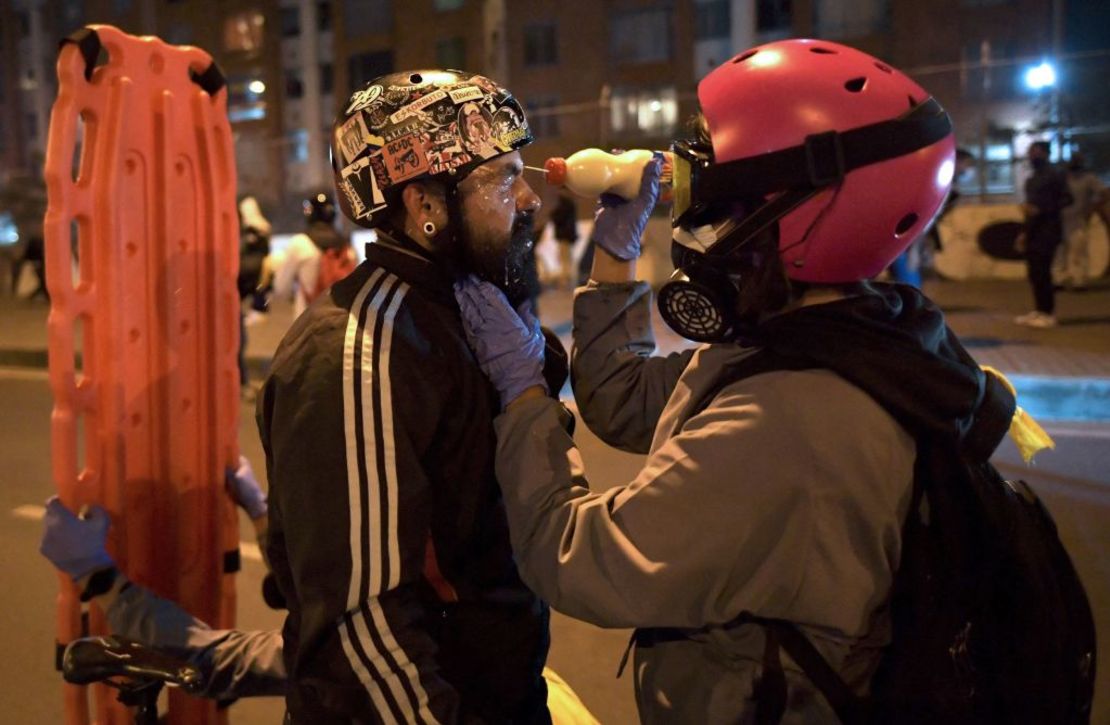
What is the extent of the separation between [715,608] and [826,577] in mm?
169

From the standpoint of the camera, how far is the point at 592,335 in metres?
2.27

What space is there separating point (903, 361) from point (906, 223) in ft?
0.90

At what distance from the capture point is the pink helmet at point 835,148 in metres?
1.60

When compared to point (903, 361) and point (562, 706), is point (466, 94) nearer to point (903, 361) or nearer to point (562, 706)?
point (903, 361)

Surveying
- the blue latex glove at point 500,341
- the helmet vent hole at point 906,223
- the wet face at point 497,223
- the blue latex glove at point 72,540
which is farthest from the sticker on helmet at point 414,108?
the blue latex glove at point 72,540

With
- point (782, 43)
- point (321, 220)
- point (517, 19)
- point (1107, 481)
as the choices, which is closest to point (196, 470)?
point (782, 43)

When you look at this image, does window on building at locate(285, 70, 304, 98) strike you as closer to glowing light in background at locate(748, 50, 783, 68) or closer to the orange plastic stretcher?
the orange plastic stretcher

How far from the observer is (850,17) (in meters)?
30.4

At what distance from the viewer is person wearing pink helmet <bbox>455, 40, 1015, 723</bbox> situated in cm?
152

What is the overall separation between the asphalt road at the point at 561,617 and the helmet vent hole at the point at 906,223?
241cm

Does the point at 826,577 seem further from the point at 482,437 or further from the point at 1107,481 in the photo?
the point at 1107,481

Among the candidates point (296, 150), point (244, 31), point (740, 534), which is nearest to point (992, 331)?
point (740, 534)

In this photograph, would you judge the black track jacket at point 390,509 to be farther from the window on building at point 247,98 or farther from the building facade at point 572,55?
the window on building at point 247,98

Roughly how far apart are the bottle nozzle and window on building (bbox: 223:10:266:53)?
47.3m
